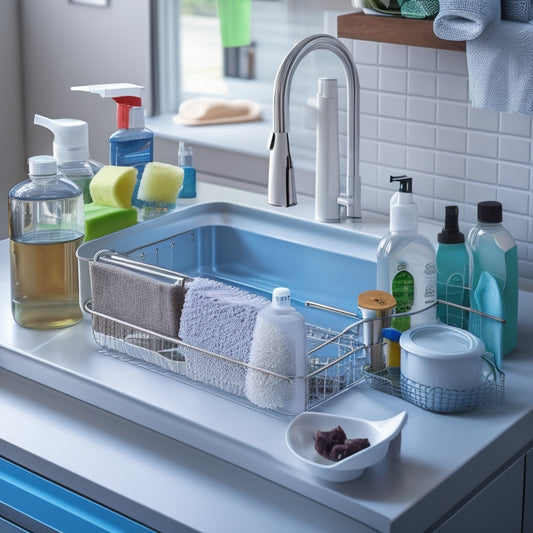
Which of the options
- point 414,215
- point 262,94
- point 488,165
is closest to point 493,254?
point 414,215

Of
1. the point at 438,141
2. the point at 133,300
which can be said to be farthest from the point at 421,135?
the point at 133,300

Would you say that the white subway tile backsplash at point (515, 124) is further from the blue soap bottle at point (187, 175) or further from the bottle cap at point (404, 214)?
the blue soap bottle at point (187, 175)

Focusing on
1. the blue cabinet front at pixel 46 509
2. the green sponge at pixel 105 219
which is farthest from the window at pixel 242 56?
the blue cabinet front at pixel 46 509

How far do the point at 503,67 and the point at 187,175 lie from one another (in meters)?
0.70

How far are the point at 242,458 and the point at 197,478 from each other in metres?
0.06

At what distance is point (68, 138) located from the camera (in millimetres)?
1707

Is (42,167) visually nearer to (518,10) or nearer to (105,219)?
(105,219)

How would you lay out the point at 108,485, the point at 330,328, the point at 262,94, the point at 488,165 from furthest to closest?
the point at 262,94 < the point at 488,165 < the point at 330,328 < the point at 108,485

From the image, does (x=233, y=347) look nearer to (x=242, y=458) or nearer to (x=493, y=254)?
(x=242, y=458)

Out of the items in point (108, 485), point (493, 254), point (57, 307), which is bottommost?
point (108, 485)

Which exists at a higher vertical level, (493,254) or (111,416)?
(493,254)

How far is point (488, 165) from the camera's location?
185cm

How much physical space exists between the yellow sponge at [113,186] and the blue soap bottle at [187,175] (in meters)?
0.30

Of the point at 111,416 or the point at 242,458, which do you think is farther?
the point at 111,416
